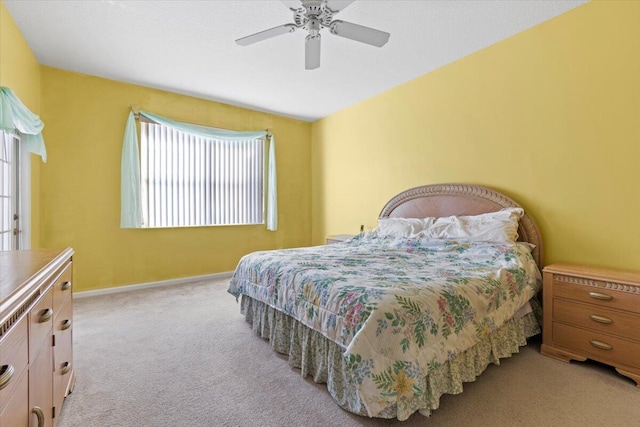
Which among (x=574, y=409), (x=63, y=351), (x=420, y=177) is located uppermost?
(x=420, y=177)

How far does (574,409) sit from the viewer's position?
1674 millimetres

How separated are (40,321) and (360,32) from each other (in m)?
2.48

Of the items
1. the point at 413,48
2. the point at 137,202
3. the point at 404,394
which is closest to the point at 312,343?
the point at 404,394

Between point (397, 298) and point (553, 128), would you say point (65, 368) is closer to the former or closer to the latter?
point (397, 298)

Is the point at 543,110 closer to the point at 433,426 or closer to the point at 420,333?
the point at 420,333

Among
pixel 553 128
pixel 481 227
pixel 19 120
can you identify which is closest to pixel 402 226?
pixel 481 227

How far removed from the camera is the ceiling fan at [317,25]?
2072mm

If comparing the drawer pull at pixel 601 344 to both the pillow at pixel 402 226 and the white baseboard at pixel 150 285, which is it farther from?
the white baseboard at pixel 150 285

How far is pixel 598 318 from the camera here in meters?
2.05

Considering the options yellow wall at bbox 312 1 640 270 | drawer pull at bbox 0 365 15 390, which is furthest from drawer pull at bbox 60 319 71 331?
yellow wall at bbox 312 1 640 270

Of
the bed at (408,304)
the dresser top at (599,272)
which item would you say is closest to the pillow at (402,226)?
the bed at (408,304)

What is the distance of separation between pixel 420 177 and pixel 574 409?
264cm

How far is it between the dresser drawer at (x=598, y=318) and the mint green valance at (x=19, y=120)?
4295mm

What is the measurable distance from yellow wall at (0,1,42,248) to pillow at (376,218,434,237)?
3656mm
